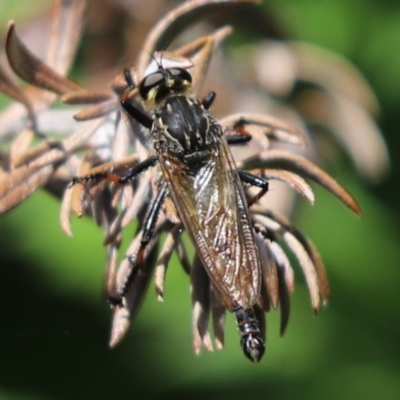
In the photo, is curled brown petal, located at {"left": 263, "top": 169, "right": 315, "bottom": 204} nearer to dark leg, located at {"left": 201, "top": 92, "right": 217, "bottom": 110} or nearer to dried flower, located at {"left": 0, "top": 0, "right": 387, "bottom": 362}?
dried flower, located at {"left": 0, "top": 0, "right": 387, "bottom": 362}

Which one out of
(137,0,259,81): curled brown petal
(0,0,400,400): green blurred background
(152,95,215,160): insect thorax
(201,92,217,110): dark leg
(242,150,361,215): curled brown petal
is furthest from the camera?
(0,0,400,400): green blurred background

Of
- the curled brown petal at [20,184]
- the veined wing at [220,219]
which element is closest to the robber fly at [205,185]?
the veined wing at [220,219]

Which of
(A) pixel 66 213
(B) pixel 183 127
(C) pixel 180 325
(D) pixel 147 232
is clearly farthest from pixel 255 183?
(C) pixel 180 325

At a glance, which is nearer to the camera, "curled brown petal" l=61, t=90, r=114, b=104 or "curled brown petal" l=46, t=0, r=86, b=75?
"curled brown petal" l=61, t=90, r=114, b=104

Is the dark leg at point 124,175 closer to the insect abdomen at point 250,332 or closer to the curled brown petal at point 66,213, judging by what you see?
the curled brown petal at point 66,213

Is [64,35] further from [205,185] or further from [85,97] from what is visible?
[205,185]

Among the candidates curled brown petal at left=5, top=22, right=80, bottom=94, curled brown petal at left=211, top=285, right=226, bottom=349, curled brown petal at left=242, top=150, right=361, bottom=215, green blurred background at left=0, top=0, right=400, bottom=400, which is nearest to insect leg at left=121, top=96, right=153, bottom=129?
curled brown petal at left=5, top=22, right=80, bottom=94
